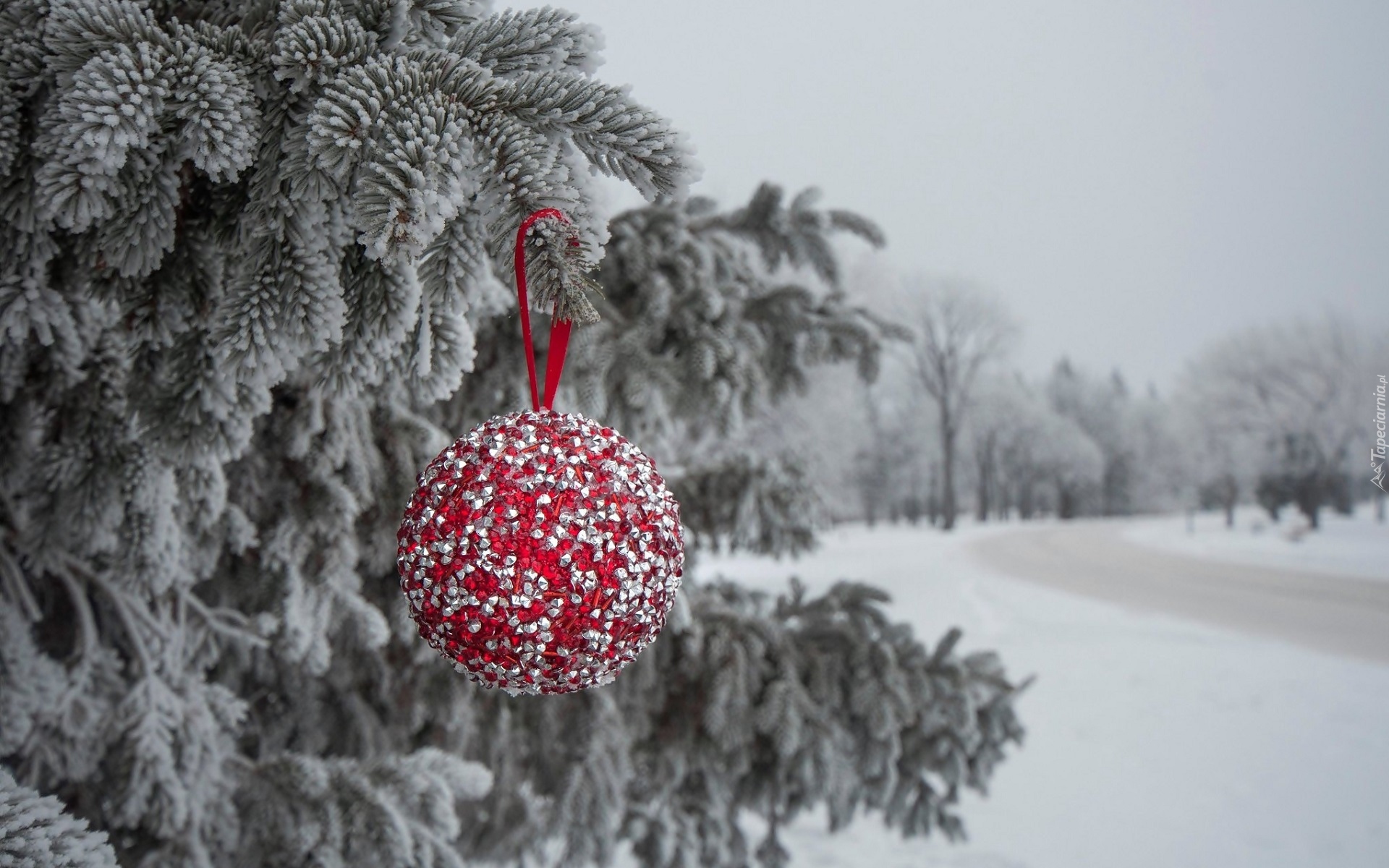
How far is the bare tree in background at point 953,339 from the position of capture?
27.4 meters

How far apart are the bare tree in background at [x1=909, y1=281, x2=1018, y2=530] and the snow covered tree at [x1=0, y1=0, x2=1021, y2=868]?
24926 mm

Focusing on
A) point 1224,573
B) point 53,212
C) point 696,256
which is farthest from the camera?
point 1224,573

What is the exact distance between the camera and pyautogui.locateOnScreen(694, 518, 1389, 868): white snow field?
464cm

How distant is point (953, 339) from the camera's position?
28531 millimetres

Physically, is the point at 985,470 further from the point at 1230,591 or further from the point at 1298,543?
the point at 1230,591

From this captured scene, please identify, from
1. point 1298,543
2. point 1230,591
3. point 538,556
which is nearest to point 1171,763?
point 538,556

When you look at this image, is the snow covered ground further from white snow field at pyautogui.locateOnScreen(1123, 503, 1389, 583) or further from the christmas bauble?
the christmas bauble

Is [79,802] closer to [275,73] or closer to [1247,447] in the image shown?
[275,73]

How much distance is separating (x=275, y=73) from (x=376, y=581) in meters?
1.75

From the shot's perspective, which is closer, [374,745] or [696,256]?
[374,745]

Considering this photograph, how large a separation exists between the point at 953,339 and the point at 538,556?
1154 inches

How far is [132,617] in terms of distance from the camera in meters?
1.72

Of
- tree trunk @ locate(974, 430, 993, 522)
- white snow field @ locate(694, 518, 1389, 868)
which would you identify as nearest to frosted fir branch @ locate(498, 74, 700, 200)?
white snow field @ locate(694, 518, 1389, 868)

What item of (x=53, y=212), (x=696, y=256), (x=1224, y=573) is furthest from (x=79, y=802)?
(x=1224, y=573)
